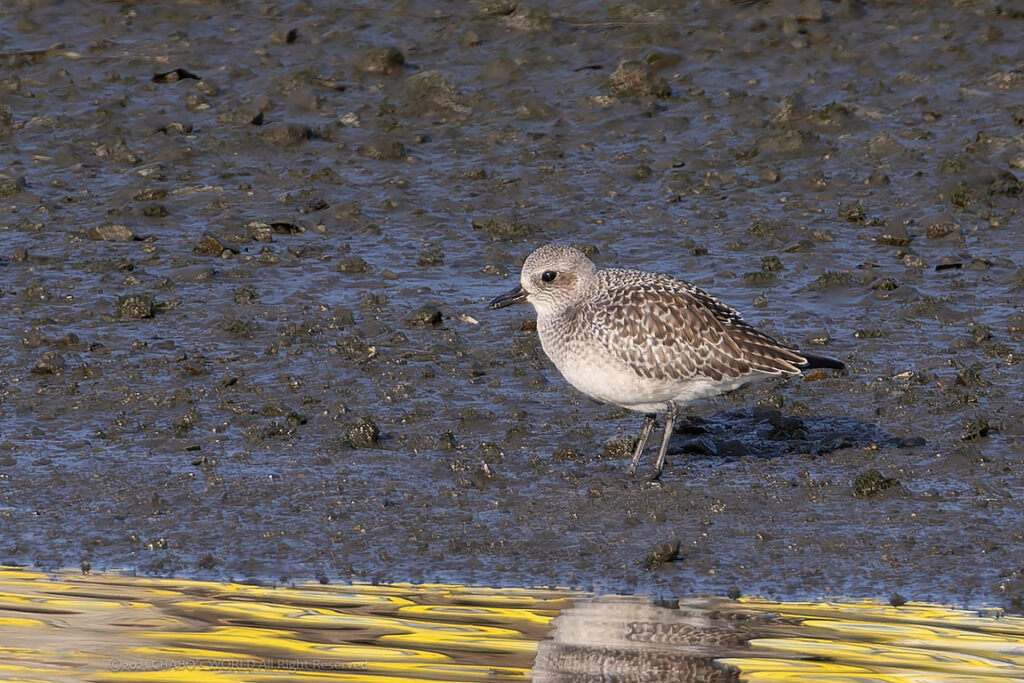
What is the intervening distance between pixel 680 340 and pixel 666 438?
2.07ft

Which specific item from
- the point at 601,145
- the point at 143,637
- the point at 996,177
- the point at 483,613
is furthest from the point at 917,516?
the point at 601,145

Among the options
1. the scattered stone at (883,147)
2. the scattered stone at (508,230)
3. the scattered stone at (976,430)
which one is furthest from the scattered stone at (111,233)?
the scattered stone at (976,430)

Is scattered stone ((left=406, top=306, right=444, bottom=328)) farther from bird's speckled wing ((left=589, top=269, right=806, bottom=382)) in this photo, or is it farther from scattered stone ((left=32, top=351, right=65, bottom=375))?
scattered stone ((left=32, top=351, right=65, bottom=375))

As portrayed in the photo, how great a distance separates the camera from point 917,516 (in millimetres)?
9727

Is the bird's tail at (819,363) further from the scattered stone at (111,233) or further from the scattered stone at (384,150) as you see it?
the scattered stone at (111,233)

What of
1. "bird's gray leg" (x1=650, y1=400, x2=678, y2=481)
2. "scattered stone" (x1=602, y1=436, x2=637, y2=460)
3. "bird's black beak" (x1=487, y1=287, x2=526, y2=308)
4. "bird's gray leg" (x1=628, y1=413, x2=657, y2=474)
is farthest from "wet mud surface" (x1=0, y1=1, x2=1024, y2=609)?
"bird's black beak" (x1=487, y1=287, x2=526, y2=308)

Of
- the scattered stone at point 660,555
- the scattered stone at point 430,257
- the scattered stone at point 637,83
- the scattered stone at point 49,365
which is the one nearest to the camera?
the scattered stone at point 660,555

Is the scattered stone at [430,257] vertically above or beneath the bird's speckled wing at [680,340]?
beneath

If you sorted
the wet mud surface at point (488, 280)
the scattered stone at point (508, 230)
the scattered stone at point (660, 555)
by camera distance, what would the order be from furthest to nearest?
1. the scattered stone at point (508, 230)
2. the wet mud surface at point (488, 280)
3. the scattered stone at point (660, 555)

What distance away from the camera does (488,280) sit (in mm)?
13609

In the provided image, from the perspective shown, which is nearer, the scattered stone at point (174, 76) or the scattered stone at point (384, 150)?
the scattered stone at point (384, 150)

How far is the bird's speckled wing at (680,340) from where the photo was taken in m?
10.4

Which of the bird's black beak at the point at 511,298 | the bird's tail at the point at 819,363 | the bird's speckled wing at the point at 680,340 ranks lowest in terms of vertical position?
the bird's black beak at the point at 511,298

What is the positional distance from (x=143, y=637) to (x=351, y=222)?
701 centimetres
